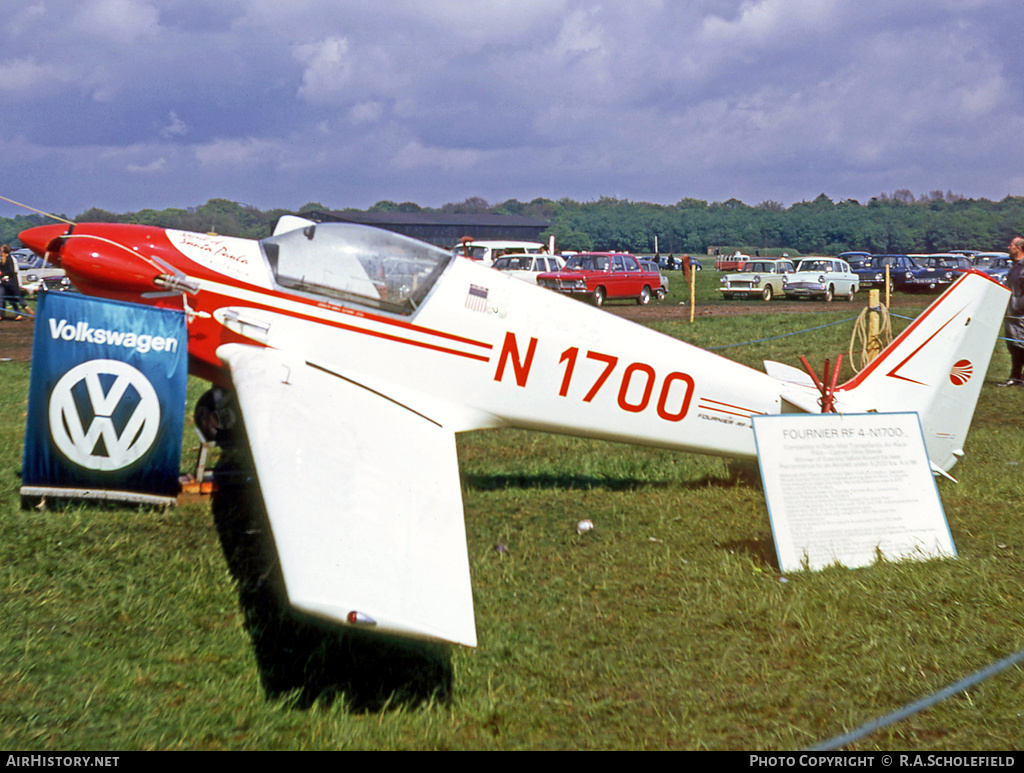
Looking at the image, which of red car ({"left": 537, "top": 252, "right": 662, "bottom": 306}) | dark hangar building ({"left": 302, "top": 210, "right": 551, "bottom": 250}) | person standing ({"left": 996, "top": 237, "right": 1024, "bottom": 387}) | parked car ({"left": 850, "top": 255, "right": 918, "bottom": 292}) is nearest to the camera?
person standing ({"left": 996, "top": 237, "right": 1024, "bottom": 387})

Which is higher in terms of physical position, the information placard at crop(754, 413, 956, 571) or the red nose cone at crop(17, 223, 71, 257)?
the red nose cone at crop(17, 223, 71, 257)

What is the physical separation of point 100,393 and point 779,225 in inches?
6016

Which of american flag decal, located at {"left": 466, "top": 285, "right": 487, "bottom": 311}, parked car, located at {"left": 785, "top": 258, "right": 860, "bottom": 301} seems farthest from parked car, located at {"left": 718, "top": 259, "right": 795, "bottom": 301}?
american flag decal, located at {"left": 466, "top": 285, "right": 487, "bottom": 311}

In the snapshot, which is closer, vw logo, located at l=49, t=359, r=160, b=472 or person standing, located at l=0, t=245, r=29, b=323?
vw logo, located at l=49, t=359, r=160, b=472

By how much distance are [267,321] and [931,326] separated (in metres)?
5.03

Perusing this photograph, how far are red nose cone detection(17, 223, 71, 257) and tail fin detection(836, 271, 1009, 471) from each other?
6062 mm

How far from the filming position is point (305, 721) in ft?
11.1

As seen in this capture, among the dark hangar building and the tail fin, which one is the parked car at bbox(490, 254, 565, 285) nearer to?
the tail fin

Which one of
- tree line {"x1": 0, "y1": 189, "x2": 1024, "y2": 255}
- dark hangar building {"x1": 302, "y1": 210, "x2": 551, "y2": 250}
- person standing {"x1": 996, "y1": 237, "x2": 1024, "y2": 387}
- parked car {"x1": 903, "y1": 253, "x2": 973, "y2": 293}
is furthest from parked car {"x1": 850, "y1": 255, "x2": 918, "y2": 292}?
tree line {"x1": 0, "y1": 189, "x2": 1024, "y2": 255}

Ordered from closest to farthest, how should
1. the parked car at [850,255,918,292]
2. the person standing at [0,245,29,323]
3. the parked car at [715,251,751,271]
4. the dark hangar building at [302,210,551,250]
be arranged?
the person standing at [0,245,29,323], the parked car at [850,255,918,292], the parked car at [715,251,751,271], the dark hangar building at [302,210,551,250]

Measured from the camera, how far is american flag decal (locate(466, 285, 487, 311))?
18.0 ft

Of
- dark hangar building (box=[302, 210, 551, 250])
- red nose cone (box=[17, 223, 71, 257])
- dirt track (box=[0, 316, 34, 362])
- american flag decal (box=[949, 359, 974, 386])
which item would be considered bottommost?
dirt track (box=[0, 316, 34, 362])

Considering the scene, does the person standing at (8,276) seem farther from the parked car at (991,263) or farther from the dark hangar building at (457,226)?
the dark hangar building at (457,226)
